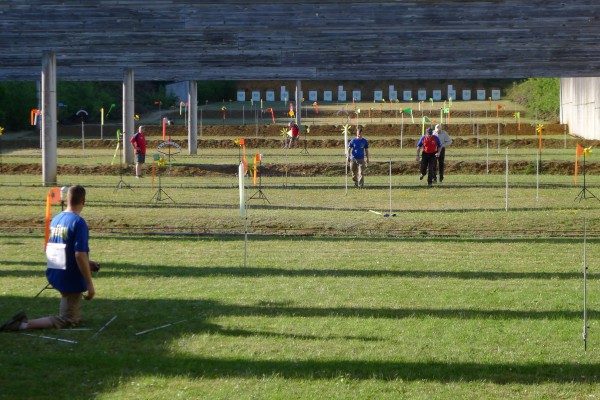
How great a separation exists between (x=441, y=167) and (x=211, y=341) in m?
21.6

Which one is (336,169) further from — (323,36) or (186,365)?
(186,365)

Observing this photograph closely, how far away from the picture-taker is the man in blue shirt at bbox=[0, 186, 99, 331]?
1072cm

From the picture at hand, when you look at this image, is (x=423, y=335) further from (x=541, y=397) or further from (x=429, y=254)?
(x=429, y=254)

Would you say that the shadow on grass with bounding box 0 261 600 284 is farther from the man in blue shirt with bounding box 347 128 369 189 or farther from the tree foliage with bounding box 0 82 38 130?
the tree foliage with bounding box 0 82 38 130

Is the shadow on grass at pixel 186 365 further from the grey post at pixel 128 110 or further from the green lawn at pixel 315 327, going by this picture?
the grey post at pixel 128 110

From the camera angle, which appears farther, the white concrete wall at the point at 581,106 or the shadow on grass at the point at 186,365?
the white concrete wall at the point at 581,106

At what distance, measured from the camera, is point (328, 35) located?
31656 mm

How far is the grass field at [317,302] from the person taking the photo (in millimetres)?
9203

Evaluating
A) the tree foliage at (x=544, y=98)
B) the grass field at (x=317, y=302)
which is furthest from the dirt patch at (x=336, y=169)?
the tree foliage at (x=544, y=98)

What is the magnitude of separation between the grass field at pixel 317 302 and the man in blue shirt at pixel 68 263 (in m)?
0.22

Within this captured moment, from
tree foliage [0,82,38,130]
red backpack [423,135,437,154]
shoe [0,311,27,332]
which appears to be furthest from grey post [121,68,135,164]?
shoe [0,311,27,332]

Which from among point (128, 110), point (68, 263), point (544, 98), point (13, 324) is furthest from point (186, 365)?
point (544, 98)

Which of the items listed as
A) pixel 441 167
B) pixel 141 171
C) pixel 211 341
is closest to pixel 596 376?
pixel 211 341

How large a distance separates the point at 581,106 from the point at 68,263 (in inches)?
1704
